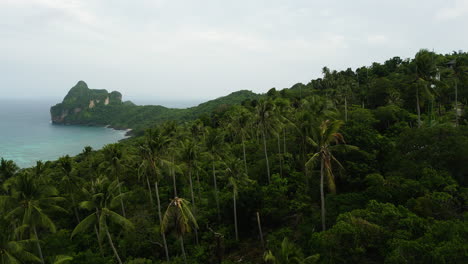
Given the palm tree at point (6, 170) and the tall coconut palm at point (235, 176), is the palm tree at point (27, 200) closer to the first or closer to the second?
the palm tree at point (6, 170)

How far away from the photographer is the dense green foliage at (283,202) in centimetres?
1464

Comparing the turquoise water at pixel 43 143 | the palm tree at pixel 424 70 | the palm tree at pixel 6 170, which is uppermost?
the palm tree at pixel 424 70

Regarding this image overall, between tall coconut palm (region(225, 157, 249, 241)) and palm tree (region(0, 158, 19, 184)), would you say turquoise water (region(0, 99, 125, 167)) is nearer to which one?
palm tree (region(0, 158, 19, 184))

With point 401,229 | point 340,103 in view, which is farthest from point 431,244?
point 340,103

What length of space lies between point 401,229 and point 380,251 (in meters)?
1.73

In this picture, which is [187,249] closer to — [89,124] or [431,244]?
[431,244]

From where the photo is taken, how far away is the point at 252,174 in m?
40.2

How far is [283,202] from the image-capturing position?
28031 millimetres

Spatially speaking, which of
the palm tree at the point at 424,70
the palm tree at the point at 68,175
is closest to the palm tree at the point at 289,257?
the palm tree at the point at 68,175

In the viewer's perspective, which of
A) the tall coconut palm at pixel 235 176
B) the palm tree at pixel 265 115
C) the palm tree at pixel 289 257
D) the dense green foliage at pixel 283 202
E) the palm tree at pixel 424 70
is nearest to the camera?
the palm tree at pixel 289 257

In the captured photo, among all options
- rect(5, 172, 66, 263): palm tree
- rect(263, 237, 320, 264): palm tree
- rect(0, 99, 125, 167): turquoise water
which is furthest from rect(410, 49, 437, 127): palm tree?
rect(0, 99, 125, 167): turquoise water

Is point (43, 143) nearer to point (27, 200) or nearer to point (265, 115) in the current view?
point (27, 200)

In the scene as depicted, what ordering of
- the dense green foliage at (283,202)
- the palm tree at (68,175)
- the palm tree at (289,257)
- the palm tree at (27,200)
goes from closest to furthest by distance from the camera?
the palm tree at (289,257) → the dense green foliage at (283,202) → the palm tree at (27,200) → the palm tree at (68,175)

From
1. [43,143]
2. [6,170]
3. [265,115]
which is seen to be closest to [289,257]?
[265,115]
